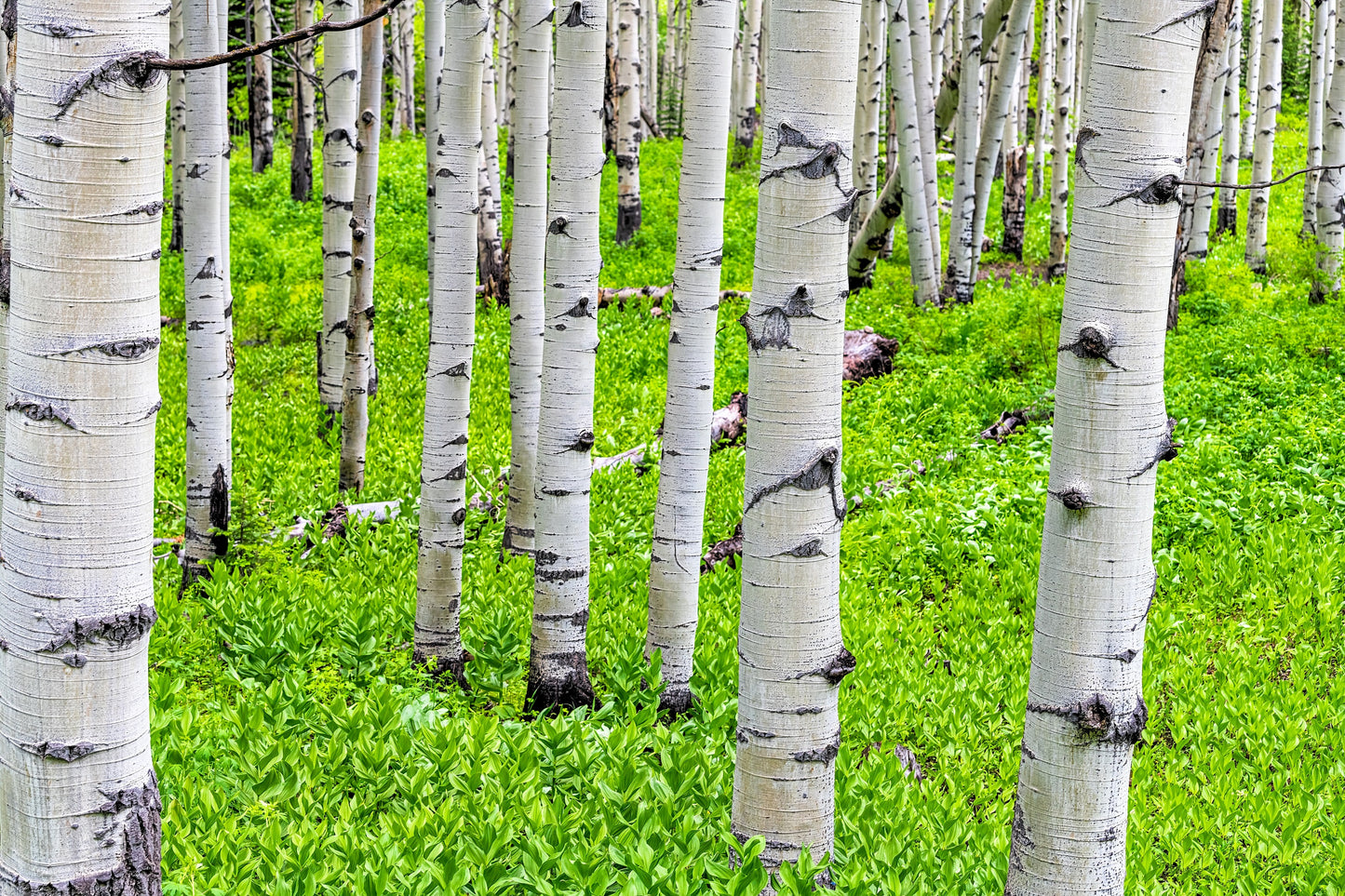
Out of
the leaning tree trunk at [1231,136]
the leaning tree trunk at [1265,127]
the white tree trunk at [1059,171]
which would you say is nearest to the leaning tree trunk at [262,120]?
the white tree trunk at [1059,171]

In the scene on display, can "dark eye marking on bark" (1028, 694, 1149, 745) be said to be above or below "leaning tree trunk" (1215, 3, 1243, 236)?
below

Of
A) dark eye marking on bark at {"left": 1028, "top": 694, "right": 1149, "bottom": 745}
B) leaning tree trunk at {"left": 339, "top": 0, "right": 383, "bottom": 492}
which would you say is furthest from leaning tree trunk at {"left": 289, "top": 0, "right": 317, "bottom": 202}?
dark eye marking on bark at {"left": 1028, "top": 694, "right": 1149, "bottom": 745}

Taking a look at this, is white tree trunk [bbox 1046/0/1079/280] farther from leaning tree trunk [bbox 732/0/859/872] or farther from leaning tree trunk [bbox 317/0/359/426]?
leaning tree trunk [bbox 732/0/859/872]

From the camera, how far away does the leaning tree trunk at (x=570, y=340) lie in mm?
4602

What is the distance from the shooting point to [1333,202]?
12969 millimetres

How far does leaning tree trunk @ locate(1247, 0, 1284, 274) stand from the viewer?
14359 millimetres

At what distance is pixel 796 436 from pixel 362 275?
5.75 meters

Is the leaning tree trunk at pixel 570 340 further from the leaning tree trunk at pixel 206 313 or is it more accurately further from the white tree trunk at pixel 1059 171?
the white tree trunk at pixel 1059 171

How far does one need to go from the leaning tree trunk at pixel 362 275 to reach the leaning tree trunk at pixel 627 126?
8569 mm

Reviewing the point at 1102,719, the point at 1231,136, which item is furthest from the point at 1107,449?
the point at 1231,136

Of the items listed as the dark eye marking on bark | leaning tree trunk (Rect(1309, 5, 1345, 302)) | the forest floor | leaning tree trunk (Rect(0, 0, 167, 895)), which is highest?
leaning tree trunk (Rect(1309, 5, 1345, 302))

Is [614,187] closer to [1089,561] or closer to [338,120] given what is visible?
[338,120]

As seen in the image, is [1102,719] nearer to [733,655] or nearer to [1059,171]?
[733,655]

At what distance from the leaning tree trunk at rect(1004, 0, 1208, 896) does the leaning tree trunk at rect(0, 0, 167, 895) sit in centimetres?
216
